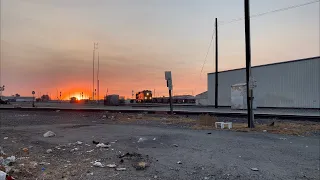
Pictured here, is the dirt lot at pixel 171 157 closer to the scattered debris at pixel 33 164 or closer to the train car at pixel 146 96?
the scattered debris at pixel 33 164

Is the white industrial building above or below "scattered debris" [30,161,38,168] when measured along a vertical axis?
above

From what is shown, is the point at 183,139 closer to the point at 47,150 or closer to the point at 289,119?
the point at 47,150

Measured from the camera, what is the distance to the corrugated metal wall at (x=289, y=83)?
39.7 meters

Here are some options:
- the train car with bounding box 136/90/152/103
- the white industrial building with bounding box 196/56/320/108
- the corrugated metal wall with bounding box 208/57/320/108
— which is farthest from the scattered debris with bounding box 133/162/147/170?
the train car with bounding box 136/90/152/103

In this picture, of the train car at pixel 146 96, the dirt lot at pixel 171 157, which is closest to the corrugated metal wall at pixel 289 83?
the dirt lot at pixel 171 157

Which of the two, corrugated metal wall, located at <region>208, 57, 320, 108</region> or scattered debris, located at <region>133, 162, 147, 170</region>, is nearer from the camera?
scattered debris, located at <region>133, 162, 147, 170</region>

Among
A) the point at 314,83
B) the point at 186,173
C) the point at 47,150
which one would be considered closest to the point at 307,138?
the point at 186,173

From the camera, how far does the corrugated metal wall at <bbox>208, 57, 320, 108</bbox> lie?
130 feet

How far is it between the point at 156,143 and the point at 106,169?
4.10 meters

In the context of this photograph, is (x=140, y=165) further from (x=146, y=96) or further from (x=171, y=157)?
(x=146, y=96)

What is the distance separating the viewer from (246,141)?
11.6 metres

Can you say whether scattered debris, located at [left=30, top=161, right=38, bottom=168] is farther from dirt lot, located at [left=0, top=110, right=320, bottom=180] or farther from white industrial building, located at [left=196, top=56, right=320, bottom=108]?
white industrial building, located at [left=196, top=56, right=320, bottom=108]

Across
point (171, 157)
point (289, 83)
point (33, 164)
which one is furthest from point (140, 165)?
point (289, 83)

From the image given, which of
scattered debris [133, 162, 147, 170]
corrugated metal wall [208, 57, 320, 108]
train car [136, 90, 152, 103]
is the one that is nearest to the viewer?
scattered debris [133, 162, 147, 170]
